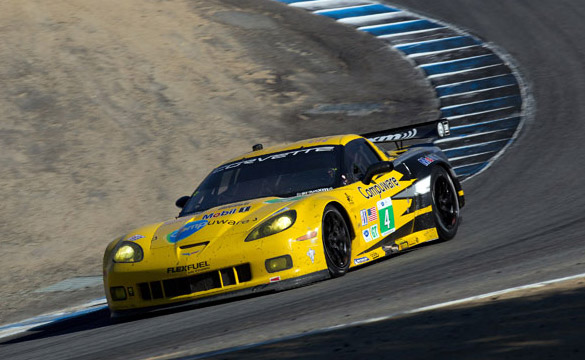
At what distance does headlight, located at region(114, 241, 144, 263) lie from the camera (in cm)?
718

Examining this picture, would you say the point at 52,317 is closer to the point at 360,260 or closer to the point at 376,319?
the point at 360,260

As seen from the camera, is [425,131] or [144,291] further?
[425,131]

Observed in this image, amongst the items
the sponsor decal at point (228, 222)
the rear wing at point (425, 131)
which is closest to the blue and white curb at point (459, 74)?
the rear wing at point (425, 131)

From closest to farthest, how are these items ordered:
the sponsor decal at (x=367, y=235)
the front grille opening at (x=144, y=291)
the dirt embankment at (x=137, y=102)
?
the front grille opening at (x=144, y=291) < the sponsor decal at (x=367, y=235) < the dirt embankment at (x=137, y=102)

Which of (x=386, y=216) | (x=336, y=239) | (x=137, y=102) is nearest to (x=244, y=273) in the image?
(x=336, y=239)

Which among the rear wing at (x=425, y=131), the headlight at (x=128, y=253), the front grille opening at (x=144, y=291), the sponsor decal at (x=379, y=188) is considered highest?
the rear wing at (x=425, y=131)

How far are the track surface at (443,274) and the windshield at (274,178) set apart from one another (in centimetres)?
85

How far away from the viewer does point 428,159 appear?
926cm

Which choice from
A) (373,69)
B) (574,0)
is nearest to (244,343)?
(373,69)

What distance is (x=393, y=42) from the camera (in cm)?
2022

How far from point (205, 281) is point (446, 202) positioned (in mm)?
3082

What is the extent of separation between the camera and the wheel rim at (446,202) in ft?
29.7

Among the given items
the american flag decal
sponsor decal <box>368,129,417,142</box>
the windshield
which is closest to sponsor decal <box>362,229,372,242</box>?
the american flag decal

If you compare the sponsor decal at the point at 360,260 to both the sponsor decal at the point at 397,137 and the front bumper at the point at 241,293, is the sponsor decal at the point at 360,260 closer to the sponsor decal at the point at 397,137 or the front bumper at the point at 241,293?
the front bumper at the point at 241,293
